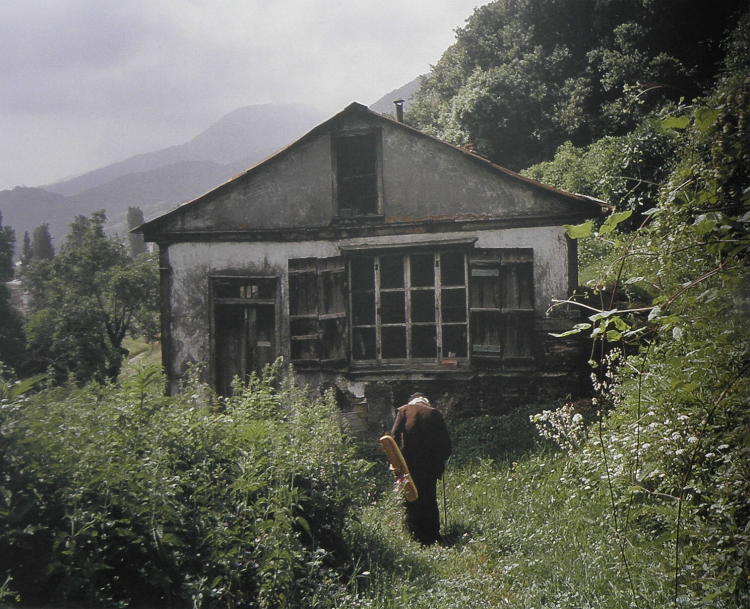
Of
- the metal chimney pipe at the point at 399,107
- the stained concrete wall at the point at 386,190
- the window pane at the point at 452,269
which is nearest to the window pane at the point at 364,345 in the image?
the window pane at the point at 452,269

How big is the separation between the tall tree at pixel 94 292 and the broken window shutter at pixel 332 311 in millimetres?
4263

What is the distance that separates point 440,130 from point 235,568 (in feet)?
75.5

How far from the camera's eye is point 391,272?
39.9 ft

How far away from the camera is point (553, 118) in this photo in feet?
69.1

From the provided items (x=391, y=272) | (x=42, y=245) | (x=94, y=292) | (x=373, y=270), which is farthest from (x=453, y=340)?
(x=42, y=245)

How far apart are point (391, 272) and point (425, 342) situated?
2315 mm

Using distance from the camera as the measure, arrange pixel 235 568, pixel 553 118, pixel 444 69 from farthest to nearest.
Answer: pixel 444 69
pixel 553 118
pixel 235 568

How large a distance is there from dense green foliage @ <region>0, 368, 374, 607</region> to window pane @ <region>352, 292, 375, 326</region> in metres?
5.35

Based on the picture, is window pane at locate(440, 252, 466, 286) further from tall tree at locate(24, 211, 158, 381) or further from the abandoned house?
tall tree at locate(24, 211, 158, 381)

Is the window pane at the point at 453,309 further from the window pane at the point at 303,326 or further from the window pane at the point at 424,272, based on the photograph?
the window pane at the point at 303,326

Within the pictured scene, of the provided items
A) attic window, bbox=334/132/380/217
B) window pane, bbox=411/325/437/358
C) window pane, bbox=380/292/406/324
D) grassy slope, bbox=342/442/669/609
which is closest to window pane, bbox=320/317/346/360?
window pane, bbox=380/292/406/324

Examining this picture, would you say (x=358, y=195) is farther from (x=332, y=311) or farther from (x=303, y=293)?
(x=332, y=311)

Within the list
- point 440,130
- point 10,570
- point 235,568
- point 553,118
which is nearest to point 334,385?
point 235,568

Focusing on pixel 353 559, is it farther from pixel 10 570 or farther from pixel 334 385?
A: pixel 334 385
